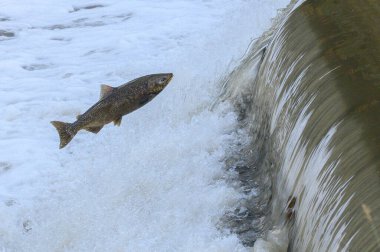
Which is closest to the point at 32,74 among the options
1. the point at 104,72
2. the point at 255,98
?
the point at 104,72

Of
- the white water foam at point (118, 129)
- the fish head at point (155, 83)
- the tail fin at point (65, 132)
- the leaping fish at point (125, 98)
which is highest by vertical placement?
the fish head at point (155, 83)

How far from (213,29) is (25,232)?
409cm

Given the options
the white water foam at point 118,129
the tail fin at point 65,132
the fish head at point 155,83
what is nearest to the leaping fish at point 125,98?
the fish head at point 155,83

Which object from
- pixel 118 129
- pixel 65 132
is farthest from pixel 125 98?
pixel 118 129

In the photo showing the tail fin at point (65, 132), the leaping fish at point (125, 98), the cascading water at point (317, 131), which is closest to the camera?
the cascading water at point (317, 131)

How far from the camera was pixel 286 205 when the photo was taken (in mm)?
4320

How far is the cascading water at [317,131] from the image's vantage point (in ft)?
11.6

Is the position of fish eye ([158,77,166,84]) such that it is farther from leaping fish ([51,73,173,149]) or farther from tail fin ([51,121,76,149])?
tail fin ([51,121,76,149])

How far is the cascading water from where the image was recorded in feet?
11.6

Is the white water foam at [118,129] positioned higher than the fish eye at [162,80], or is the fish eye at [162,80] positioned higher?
the fish eye at [162,80]

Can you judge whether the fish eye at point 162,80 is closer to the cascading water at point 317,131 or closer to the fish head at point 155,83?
the fish head at point 155,83

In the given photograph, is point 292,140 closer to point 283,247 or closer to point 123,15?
point 283,247

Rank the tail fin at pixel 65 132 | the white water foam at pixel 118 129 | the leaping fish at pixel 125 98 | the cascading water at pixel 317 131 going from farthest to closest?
the white water foam at pixel 118 129
the tail fin at pixel 65 132
the leaping fish at pixel 125 98
the cascading water at pixel 317 131

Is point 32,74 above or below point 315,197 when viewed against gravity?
below
